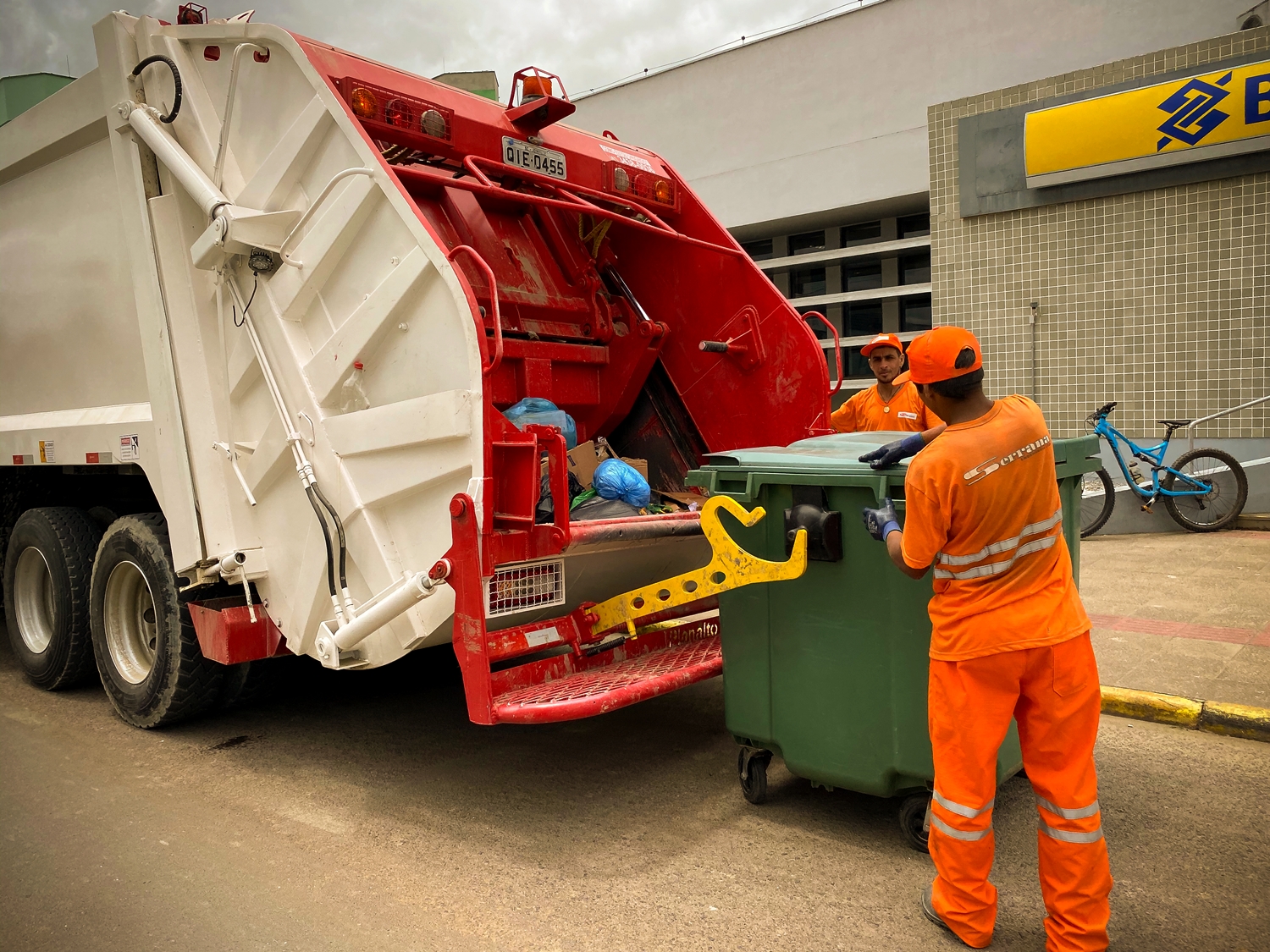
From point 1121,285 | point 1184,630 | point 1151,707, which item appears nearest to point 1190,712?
point 1151,707

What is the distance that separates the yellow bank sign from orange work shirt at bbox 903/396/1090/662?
720 centimetres

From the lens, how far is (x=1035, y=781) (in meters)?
2.36

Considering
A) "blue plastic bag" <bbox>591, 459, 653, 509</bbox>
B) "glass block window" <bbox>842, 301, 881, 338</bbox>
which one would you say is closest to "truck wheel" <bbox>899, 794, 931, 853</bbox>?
"blue plastic bag" <bbox>591, 459, 653, 509</bbox>

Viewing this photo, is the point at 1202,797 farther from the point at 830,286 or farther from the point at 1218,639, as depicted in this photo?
the point at 830,286

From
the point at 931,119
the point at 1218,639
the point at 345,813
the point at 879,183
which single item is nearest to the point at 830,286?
the point at 879,183

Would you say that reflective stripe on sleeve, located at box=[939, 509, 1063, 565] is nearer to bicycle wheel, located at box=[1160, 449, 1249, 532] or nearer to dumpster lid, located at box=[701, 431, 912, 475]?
dumpster lid, located at box=[701, 431, 912, 475]

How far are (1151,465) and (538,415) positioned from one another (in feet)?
22.4

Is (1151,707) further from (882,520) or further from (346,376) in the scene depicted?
(346,376)

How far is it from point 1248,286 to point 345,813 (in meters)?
8.33

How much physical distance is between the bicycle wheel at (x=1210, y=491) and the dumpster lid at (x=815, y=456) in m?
6.18

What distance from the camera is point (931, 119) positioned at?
941cm

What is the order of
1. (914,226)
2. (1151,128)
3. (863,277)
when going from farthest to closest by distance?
(863,277)
(914,226)
(1151,128)

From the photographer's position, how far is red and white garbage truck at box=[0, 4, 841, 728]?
3.01 m

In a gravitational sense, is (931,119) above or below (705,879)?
above
